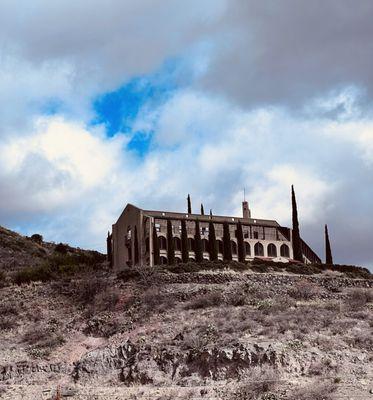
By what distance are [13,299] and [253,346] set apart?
23.1 m

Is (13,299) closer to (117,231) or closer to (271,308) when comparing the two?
(271,308)

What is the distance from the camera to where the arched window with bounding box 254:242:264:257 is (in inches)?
3120

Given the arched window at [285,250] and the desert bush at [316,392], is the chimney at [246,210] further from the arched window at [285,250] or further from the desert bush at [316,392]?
the desert bush at [316,392]

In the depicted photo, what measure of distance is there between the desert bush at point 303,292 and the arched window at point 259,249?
22.6 m

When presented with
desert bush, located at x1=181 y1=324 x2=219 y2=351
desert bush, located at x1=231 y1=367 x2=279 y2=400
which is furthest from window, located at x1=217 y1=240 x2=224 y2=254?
desert bush, located at x1=231 y1=367 x2=279 y2=400

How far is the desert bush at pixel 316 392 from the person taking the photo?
109ft

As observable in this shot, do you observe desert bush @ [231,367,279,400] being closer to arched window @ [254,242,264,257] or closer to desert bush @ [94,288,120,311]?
desert bush @ [94,288,120,311]

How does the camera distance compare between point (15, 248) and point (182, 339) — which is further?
point (15, 248)

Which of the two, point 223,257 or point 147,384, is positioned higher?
point 223,257

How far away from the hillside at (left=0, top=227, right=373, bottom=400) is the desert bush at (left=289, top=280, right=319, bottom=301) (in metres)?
0.11

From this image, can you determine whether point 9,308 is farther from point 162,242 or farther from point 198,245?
point 198,245

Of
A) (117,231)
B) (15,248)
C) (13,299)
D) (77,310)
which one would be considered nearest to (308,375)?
(77,310)

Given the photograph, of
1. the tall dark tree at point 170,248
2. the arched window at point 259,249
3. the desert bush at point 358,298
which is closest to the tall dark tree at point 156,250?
the tall dark tree at point 170,248

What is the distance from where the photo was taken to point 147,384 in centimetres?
3916
